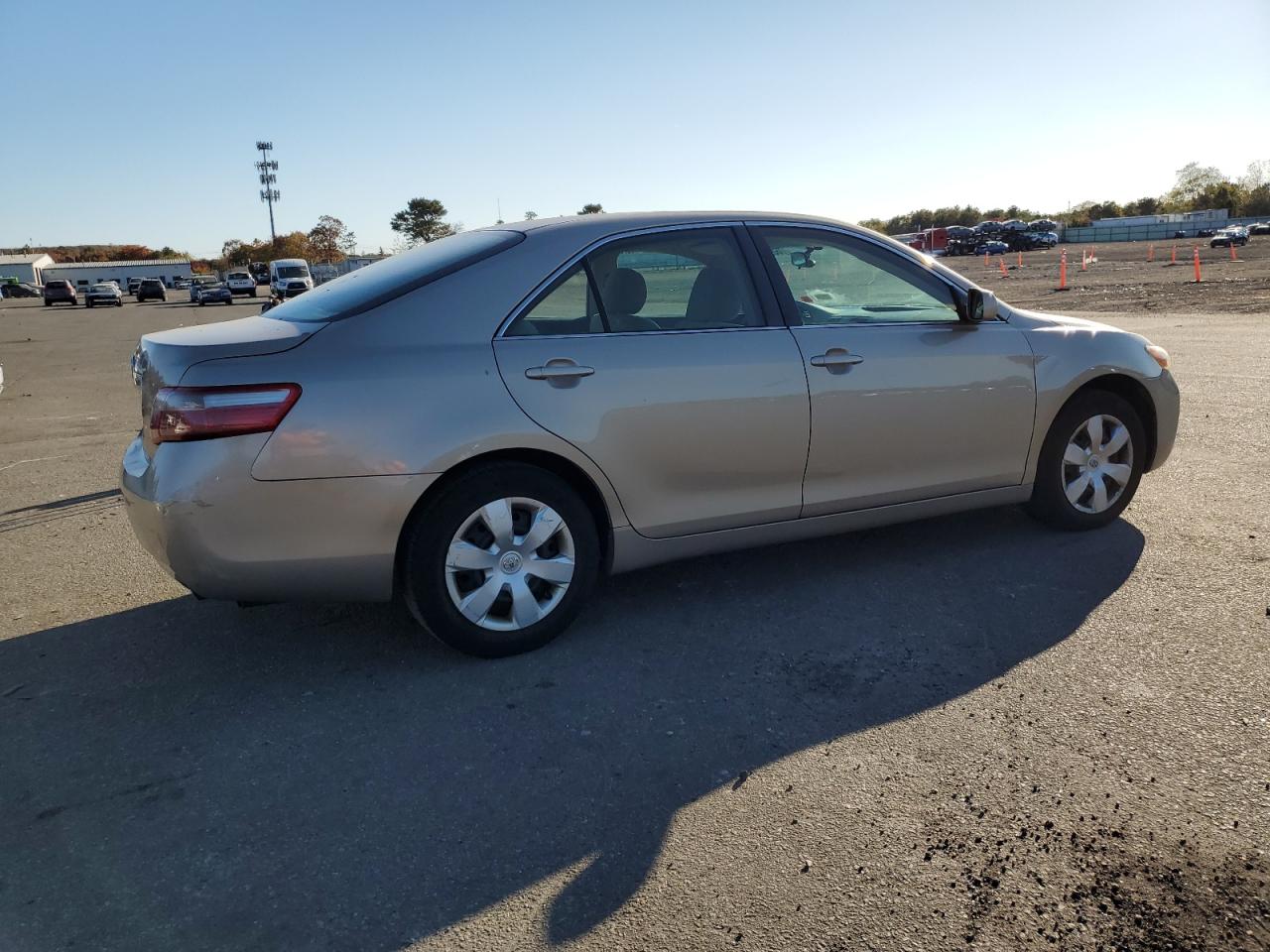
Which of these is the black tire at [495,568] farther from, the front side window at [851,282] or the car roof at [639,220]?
the front side window at [851,282]

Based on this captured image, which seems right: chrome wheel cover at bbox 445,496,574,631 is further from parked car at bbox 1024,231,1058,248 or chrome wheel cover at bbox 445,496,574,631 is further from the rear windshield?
parked car at bbox 1024,231,1058,248

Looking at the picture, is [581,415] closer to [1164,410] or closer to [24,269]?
[1164,410]

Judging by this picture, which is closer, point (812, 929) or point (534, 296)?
point (812, 929)

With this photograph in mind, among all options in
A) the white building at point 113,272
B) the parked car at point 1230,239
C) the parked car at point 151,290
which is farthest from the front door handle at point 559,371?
the white building at point 113,272

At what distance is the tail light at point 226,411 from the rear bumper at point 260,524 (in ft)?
0.13

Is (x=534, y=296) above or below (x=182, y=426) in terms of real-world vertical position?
above

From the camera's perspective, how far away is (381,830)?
2828 mm

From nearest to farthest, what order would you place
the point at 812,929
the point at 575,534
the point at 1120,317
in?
the point at 812,929, the point at 575,534, the point at 1120,317

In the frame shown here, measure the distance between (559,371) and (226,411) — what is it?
119 cm

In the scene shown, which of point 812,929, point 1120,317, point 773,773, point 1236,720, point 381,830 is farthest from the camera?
point 1120,317

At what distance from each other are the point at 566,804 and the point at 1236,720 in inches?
84.5

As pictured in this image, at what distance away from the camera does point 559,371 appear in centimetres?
389

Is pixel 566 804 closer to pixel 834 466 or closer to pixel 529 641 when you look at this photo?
pixel 529 641

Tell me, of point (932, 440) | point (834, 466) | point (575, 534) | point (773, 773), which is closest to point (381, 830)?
point (773, 773)
